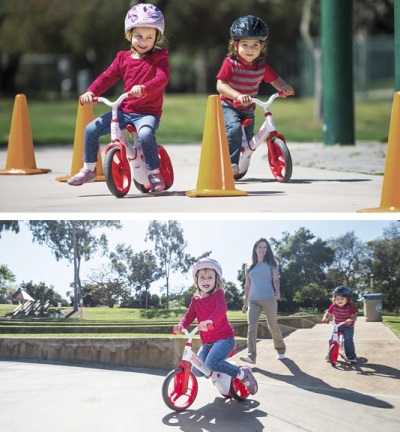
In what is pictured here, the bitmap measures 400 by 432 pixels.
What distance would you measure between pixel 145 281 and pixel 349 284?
3.91 ft

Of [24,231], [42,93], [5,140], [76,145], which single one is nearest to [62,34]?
[42,93]

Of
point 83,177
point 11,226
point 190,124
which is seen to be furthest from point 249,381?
point 190,124

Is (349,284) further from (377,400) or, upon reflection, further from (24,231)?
(24,231)

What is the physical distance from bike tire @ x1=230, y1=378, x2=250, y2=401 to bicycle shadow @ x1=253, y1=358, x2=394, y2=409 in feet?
0.56

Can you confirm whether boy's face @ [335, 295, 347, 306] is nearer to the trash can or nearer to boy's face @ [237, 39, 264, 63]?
the trash can

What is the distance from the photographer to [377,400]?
660cm

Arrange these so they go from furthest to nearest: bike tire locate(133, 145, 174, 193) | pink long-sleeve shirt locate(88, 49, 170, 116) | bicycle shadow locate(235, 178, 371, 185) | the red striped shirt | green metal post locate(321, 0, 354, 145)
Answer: green metal post locate(321, 0, 354, 145)
bicycle shadow locate(235, 178, 371, 185)
the red striped shirt
bike tire locate(133, 145, 174, 193)
pink long-sleeve shirt locate(88, 49, 170, 116)

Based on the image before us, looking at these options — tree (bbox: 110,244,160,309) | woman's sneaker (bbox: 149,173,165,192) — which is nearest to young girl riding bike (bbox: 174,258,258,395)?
tree (bbox: 110,244,160,309)

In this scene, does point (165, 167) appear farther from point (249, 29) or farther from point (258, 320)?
point (258, 320)

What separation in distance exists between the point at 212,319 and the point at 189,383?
387mm

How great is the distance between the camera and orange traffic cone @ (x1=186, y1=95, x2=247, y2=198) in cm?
815

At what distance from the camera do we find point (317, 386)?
22.1 feet

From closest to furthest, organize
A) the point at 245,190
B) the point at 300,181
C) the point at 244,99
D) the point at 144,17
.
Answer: the point at 144,17 < the point at 244,99 < the point at 245,190 < the point at 300,181

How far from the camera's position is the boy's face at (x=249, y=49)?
8555 millimetres
